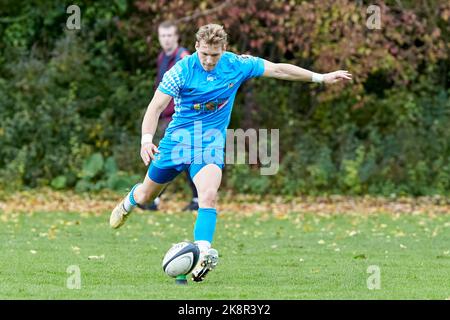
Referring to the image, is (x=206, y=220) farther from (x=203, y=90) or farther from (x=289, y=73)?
(x=289, y=73)

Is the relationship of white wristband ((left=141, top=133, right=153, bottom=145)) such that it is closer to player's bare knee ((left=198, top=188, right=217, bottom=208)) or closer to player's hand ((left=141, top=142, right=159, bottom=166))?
player's hand ((left=141, top=142, right=159, bottom=166))

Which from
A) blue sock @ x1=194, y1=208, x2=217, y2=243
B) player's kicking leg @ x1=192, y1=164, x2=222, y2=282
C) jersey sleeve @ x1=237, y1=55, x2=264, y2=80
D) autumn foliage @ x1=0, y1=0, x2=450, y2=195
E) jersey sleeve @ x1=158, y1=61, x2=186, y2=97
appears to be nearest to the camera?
player's kicking leg @ x1=192, y1=164, x2=222, y2=282

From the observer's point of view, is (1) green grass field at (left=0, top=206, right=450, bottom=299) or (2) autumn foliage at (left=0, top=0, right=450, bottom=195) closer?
(1) green grass field at (left=0, top=206, right=450, bottom=299)

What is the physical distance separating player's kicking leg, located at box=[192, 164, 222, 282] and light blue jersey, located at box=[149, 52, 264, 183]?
0.15 meters

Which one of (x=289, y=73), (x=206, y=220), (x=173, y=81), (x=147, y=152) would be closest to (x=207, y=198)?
(x=206, y=220)

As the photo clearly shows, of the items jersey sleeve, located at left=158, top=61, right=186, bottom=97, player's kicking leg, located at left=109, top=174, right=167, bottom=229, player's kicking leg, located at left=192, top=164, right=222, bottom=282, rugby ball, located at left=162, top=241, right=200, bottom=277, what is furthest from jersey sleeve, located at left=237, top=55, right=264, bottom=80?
rugby ball, located at left=162, top=241, right=200, bottom=277

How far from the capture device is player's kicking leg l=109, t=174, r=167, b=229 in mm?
9242

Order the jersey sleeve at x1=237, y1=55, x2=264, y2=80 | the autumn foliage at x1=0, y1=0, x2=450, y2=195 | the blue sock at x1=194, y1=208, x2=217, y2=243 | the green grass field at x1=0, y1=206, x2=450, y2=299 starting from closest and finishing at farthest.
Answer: the green grass field at x1=0, y1=206, x2=450, y2=299 → the blue sock at x1=194, y1=208, x2=217, y2=243 → the jersey sleeve at x1=237, y1=55, x2=264, y2=80 → the autumn foliage at x1=0, y1=0, x2=450, y2=195

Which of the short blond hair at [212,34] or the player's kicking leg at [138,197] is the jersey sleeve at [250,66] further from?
the player's kicking leg at [138,197]

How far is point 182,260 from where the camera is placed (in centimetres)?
798

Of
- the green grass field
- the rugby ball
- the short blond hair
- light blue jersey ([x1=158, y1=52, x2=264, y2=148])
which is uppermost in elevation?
the short blond hair

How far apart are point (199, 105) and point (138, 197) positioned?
3.88 feet

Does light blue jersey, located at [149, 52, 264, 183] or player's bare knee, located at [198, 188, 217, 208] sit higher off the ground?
light blue jersey, located at [149, 52, 264, 183]
